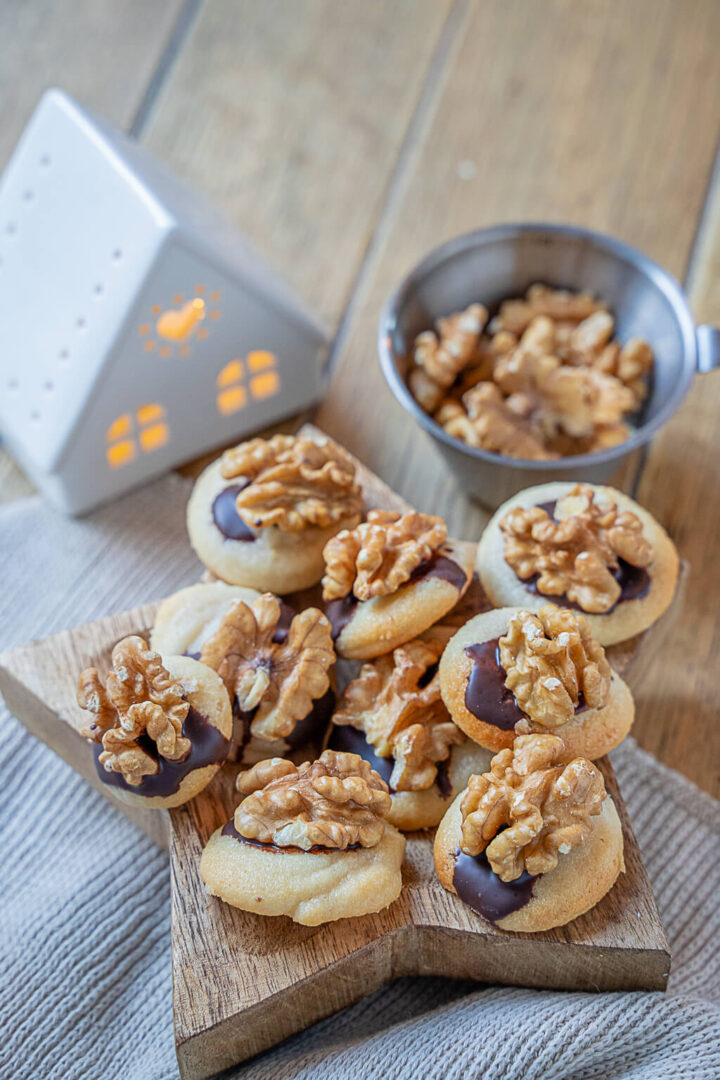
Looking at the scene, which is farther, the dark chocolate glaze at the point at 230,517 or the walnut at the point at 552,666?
the dark chocolate glaze at the point at 230,517

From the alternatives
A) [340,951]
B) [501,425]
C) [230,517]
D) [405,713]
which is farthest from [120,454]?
[340,951]

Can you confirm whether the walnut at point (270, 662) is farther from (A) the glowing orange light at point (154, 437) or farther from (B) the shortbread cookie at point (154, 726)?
(A) the glowing orange light at point (154, 437)

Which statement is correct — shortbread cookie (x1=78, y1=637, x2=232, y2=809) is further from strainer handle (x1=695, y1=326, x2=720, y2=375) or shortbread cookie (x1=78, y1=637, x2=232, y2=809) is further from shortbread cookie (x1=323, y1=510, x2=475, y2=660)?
strainer handle (x1=695, y1=326, x2=720, y2=375)

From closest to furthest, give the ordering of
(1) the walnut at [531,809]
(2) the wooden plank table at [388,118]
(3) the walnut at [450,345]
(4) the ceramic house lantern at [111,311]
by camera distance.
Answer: (1) the walnut at [531,809] < (4) the ceramic house lantern at [111,311] < (3) the walnut at [450,345] < (2) the wooden plank table at [388,118]

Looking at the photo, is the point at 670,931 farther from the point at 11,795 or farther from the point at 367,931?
the point at 11,795

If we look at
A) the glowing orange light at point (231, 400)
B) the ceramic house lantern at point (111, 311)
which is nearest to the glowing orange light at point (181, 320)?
the ceramic house lantern at point (111, 311)

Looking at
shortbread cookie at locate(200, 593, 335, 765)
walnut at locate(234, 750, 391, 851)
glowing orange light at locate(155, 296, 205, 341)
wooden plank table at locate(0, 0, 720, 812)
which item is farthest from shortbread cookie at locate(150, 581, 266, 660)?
wooden plank table at locate(0, 0, 720, 812)
